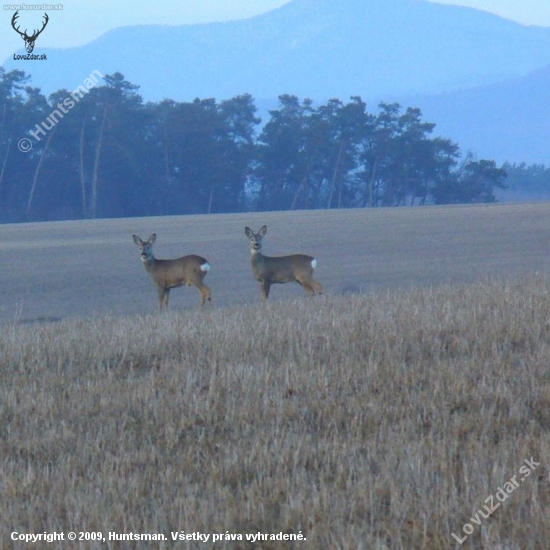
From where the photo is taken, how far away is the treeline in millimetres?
71375

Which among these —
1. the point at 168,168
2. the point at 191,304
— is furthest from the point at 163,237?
the point at 168,168

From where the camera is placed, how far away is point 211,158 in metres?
77.8

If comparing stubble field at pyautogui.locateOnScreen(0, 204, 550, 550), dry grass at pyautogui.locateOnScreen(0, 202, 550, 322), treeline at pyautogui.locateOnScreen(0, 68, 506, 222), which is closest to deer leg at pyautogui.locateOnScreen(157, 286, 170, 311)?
dry grass at pyautogui.locateOnScreen(0, 202, 550, 322)

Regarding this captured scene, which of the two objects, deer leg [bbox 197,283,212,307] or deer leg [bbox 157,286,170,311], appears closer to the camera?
deer leg [bbox 157,286,170,311]

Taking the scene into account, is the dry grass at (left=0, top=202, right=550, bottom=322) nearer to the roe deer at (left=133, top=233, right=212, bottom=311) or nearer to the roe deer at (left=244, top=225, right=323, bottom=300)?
the roe deer at (left=244, top=225, right=323, bottom=300)

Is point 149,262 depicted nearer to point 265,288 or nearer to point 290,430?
point 265,288

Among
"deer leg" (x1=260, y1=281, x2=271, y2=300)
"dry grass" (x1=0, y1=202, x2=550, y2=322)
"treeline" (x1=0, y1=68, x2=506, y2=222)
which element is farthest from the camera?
"treeline" (x1=0, y1=68, x2=506, y2=222)

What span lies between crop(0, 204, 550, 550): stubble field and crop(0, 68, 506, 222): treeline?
201ft

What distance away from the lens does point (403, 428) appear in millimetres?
6078

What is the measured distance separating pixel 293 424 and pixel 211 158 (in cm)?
7232

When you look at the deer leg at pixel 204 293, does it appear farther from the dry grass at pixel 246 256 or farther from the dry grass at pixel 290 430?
the dry grass at pixel 290 430

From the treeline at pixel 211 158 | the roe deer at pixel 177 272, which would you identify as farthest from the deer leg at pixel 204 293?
the treeline at pixel 211 158

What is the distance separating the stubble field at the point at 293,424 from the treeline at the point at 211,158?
61267 mm

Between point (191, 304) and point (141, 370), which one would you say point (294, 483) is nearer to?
point (141, 370)
